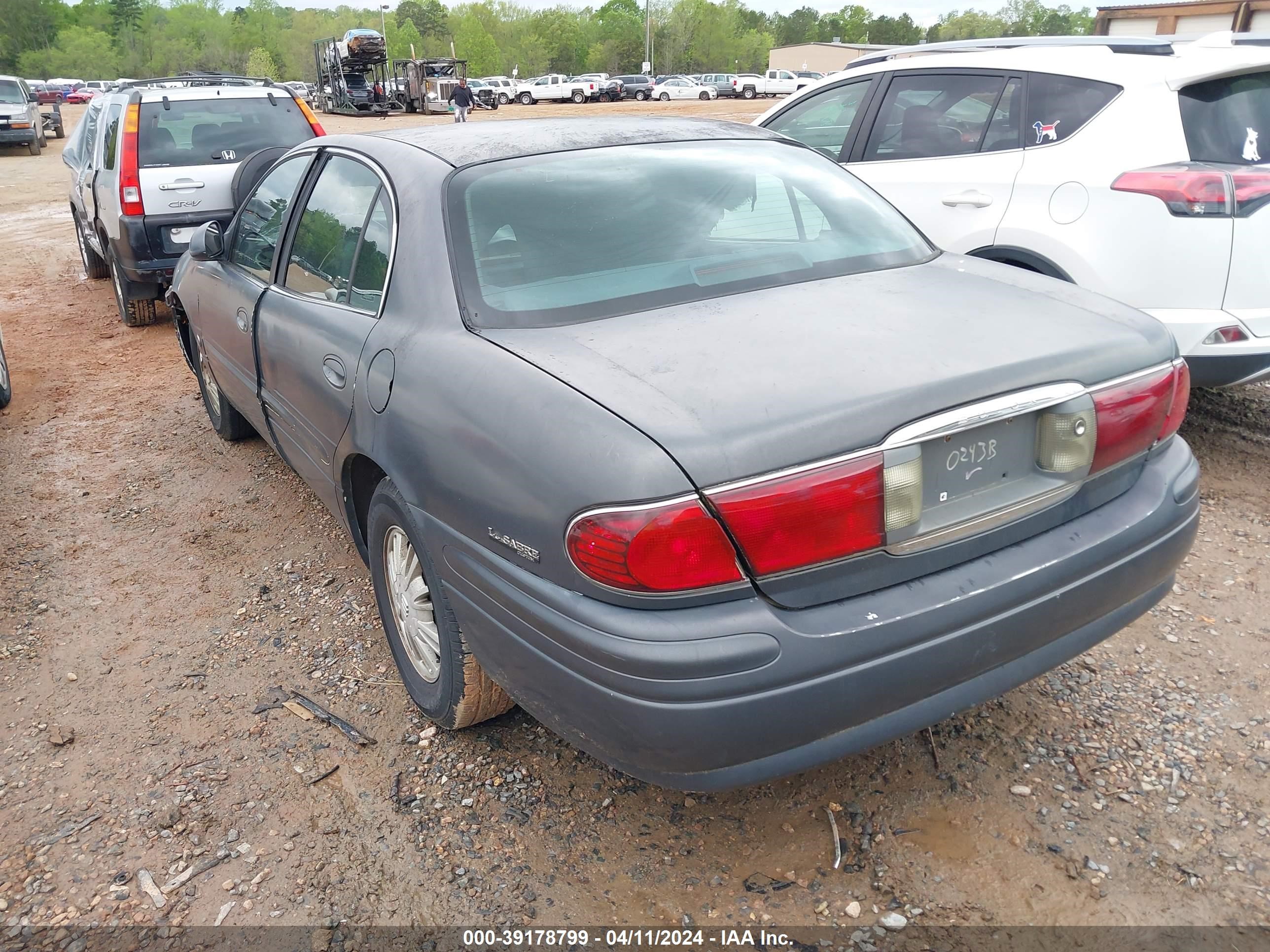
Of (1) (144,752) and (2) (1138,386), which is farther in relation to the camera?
(1) (144,752)

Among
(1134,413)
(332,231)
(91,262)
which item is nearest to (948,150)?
(1134,413)

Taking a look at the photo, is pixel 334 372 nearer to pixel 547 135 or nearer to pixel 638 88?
pixel 547 135

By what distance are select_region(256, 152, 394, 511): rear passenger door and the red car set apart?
64.6 m

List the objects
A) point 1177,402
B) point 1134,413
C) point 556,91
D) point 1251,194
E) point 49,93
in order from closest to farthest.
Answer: point 1134,413
point 1177,402
point 1251,194
point 556,91
point 49,93

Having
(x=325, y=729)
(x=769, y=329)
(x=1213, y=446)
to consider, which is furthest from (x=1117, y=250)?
(x=325, y=729)

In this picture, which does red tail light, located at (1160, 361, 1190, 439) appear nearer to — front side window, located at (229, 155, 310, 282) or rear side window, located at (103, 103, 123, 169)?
front side window, located at (229, 155, 310, 282)

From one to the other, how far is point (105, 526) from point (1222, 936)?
452 centimetres

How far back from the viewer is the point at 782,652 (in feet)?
6.18

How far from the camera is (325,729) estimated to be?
2934 mm

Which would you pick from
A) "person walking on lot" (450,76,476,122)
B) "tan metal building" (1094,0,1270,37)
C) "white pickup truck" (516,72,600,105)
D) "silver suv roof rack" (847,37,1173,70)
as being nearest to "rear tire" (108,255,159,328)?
"silver suv roof rack" (847,37,1173,70)

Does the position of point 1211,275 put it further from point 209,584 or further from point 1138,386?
point 209,584

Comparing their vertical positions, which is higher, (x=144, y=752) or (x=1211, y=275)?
(x=1211, y=275)

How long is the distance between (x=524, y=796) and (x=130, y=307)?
24.0 ft

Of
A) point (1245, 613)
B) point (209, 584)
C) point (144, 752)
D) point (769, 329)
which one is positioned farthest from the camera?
point (209, 584)
